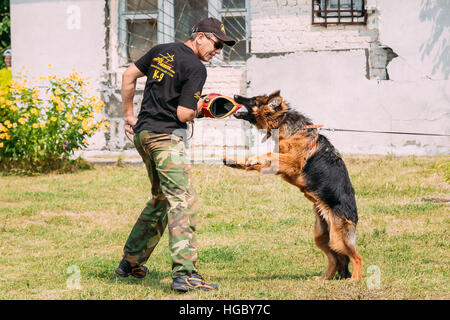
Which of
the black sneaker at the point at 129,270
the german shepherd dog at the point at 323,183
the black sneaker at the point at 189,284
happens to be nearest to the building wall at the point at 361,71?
the german shepherd dog at the point at 323,183

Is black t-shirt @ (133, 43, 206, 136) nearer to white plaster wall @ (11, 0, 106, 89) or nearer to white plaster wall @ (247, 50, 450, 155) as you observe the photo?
white plaster wall @ (247, 50, 450, 155)

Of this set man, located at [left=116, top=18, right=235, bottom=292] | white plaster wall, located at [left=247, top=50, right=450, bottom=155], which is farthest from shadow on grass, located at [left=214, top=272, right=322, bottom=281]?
white plaster wall, located at [left=247, top=50, right=450, bottom=155]

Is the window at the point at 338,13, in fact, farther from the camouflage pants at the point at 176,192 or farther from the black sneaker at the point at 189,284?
the black sneaker at the point at 189,284

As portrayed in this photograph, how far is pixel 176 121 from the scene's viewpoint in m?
4.72

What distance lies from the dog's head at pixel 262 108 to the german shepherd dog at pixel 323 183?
27 cm

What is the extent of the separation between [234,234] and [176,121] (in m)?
2.62

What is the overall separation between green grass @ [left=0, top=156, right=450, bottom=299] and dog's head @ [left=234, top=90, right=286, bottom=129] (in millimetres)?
1366

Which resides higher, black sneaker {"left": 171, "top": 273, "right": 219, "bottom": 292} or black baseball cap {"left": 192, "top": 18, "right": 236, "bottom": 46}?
black baseball cap {"left": 192, "top": 18, "right": 236, "bottom": 46}

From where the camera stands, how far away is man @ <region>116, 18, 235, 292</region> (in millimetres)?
4582

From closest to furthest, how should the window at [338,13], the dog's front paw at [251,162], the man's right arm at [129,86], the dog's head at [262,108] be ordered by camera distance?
the man's right arm at [129,86] → the dog's front paw at [251,162] → the dog's head at [262,108] → the window at [338,13]

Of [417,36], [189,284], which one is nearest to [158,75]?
[189,284]

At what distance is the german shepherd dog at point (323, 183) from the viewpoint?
5055 millimetres

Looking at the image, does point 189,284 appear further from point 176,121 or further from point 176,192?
point 176,121
